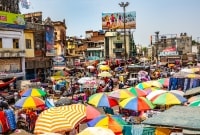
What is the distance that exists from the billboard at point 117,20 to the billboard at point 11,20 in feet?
111

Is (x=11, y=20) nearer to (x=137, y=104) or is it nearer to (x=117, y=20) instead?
(x=137, y=104)

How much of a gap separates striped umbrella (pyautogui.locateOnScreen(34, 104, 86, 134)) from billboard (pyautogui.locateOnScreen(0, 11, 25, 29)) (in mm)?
19420

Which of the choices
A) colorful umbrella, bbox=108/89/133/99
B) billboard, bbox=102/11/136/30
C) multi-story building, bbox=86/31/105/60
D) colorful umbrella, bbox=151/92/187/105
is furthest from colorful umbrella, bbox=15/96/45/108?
multi-story building, bbox=86/31/105/60

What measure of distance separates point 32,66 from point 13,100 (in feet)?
33.1

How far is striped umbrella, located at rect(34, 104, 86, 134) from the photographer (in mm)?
10320

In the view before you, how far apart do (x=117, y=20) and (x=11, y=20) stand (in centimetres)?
3612

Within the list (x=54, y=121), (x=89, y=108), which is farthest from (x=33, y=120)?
(x=54, y=121)

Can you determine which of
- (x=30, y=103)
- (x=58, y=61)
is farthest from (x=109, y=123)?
(x=58, y=61)

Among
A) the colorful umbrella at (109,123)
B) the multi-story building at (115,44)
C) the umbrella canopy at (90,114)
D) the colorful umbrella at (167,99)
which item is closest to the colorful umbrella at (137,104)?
the colorful umbrella at (167,99)

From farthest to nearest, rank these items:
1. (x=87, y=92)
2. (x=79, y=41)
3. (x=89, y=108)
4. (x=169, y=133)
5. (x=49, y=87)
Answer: (x=79, y=41) → (x=49, y=87) → (x=87, y=92) → (x=89, y=108) → (x=169, y=133)

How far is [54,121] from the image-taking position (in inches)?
416

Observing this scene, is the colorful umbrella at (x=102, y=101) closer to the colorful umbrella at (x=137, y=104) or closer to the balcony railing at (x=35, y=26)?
the colorful umbrella at (x=137, y=104)

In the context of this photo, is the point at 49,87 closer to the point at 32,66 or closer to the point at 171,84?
the point at 32,66

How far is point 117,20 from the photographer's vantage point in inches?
2517
